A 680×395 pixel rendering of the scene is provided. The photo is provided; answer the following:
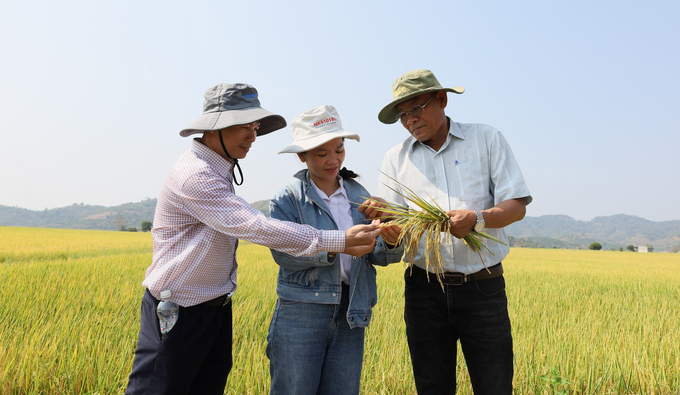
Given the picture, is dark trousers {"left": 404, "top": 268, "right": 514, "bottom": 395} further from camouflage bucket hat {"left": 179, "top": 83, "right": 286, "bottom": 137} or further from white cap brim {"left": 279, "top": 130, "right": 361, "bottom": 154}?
camouflage bucket hat {"left": 179, "top": 83, "right": 286, "bottom": 137}

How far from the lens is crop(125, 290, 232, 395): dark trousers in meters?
1.56

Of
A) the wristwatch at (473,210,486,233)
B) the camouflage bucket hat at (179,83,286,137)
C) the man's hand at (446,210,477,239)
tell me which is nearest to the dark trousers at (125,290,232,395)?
the camouflage bucket hat at (179,83,286,137)

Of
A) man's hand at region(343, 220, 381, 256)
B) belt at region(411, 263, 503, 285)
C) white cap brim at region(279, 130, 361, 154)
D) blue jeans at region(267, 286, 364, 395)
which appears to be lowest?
blue jeans at region(267, 286, 364, 395)

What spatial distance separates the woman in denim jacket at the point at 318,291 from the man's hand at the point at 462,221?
0.28m

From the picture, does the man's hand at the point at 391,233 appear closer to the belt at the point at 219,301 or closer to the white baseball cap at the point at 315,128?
the white baseball cap at the point at 315,128

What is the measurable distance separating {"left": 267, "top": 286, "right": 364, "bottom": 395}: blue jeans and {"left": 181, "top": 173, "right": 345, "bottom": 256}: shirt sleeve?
1.12 ft

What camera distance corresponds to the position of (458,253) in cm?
203

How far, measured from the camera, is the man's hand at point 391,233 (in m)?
1.76

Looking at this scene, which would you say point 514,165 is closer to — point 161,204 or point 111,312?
point 161,204

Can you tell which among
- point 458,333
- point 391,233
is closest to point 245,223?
point 391,233

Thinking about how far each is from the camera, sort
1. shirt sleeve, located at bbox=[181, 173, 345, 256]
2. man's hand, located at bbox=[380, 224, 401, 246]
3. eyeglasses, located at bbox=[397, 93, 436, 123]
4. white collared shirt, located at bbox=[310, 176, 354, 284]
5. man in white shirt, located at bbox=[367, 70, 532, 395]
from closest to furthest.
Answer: shirt sleeve, located at bbox=[181, 173, 345, 256], man's hand, located at bbox=[380, 224, 401, 246], white collared shirt, located at bbox=[310, 176, 354, 284], man in white shirt, located at bbox=[367, 70, 532, 395], eyeglasses, located at bbox=[397, 93, 436, 123]

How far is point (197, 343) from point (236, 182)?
2.49ft

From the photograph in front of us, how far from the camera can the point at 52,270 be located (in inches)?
248

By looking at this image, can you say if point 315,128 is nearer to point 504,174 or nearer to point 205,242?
point 205,242
